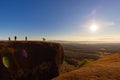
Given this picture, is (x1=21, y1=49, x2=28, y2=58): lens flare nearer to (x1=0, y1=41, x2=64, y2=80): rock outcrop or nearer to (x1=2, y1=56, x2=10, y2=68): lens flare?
(x1=0, y1=41, x2=64, y2=80): rock outcrop

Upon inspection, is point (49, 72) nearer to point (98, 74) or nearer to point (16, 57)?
point (16, 57)

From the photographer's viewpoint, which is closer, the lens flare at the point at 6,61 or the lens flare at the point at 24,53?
the lens flare at the point at 6,61

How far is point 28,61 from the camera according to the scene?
95.8 feet

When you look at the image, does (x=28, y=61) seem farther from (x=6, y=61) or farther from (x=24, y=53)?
(x=6, y=61)

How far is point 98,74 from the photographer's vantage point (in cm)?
1716

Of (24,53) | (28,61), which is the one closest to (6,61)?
(24,53)

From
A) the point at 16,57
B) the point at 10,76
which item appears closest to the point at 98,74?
the point at 10,76

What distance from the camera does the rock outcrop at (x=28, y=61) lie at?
2586cm

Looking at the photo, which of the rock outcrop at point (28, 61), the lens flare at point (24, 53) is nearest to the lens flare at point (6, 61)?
the rock outcrop at point (28, 61)

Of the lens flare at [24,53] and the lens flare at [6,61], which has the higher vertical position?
the lens flare at [24,53]

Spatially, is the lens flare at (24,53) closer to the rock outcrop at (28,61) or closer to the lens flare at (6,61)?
the rock outcrop at (28,61)

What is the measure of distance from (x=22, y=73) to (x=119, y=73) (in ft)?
52.8

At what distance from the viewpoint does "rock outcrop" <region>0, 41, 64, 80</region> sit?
25.9m

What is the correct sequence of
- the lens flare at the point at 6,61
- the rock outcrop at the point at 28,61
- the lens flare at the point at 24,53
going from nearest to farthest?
the lens flare at the point at 6,61
the rock outcrop at the point at 28,61
the lens flare at the point at 24,53
